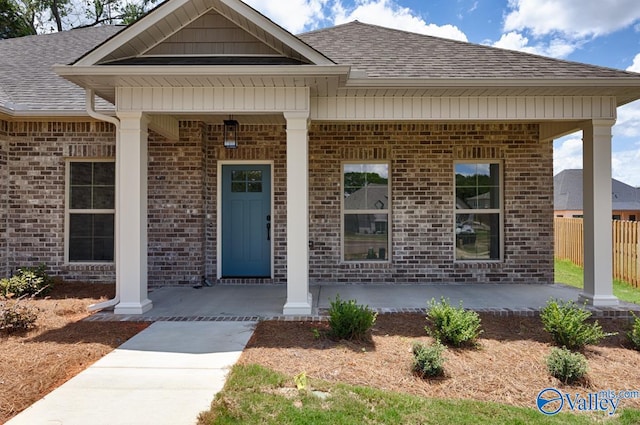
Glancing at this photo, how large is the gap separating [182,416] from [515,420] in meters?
2.37

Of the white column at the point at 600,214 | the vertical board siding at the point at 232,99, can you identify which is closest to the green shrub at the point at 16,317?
the vertical board siding at the point at 232,99

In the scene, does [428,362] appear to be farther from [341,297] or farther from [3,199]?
[3,199]

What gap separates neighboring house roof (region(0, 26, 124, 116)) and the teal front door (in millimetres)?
2663

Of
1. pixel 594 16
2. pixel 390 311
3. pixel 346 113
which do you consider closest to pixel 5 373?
pixel 390 311

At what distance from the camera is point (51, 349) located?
424cm

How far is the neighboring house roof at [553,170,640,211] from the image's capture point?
24.9 meters

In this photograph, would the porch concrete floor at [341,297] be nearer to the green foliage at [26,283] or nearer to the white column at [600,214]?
the white column at [600,214]

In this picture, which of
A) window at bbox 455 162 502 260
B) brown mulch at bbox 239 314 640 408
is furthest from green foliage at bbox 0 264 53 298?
window at bbox 455 162 502 260

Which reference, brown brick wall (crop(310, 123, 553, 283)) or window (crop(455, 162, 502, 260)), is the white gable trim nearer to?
brown brick wall (crop(310, 123, 553, 283))

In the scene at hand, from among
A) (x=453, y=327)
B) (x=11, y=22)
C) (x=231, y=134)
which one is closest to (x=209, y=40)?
(x=231, y=134)

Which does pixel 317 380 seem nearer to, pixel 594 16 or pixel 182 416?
pixel 182 416

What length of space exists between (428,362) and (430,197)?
448cm

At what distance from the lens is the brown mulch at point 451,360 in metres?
3.55

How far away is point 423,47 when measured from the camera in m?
7.08
